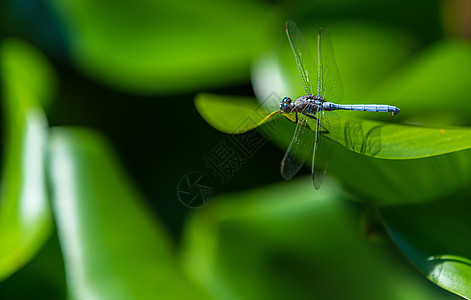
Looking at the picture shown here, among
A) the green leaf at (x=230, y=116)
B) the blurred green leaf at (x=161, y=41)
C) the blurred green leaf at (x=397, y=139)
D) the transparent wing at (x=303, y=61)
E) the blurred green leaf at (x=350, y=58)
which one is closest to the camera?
the blurred green leaf at (x=397, y=139)

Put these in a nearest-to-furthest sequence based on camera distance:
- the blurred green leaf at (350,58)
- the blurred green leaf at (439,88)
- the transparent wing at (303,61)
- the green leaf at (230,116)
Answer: the green leaf at (230,116) → the transparent wing at (303,61) → the blurred green leaf at (439,88) → the blurred green leaf at (350,58)

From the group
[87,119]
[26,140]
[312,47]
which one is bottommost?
[26,140]

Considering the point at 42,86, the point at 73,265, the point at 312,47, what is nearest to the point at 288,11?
the point at 312,47

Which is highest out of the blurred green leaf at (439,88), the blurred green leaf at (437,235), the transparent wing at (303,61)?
the blurred green leaf at (439,88)

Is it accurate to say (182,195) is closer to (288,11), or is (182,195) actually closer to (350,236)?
(350,236)

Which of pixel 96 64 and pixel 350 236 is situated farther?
pixel 96 64

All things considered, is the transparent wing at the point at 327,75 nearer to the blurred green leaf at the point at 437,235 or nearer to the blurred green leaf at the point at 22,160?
the blurred green leaf at the point at 437,235

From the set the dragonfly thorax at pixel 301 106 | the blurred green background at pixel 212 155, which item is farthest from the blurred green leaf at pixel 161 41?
the dragonfly thorax at pixel 301 106
